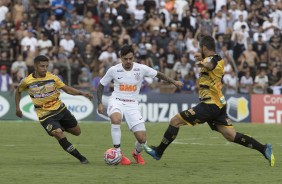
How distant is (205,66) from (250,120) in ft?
56.5

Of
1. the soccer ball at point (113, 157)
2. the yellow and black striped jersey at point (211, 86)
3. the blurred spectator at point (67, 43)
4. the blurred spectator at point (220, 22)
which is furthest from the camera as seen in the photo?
the blurred spectator at point (220, 22)

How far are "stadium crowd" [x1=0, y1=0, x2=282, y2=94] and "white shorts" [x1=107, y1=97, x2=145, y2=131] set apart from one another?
16005 mm

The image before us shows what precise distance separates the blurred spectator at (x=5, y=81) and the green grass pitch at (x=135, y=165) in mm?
5871

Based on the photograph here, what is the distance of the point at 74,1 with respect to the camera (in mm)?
36438

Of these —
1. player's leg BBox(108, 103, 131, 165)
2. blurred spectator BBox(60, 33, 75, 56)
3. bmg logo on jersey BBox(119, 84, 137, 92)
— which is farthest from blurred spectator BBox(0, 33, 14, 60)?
player's leg BBox(108, 103, 131, 165)

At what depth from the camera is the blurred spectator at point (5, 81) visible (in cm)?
3197

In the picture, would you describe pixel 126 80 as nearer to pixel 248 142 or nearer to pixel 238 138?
pixel 238 138

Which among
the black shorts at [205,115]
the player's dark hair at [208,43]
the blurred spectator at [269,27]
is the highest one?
the player's dark hair at [208,43]

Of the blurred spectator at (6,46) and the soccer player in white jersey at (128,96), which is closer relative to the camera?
the soccer player in white jersey at (128,96)

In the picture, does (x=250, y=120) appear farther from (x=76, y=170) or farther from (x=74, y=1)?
(x=76, y=170)

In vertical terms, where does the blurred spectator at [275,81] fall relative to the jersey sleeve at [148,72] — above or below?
below

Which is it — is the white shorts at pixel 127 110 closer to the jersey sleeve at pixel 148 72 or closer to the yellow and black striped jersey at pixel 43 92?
the jersey sleeve at pixel 148 72

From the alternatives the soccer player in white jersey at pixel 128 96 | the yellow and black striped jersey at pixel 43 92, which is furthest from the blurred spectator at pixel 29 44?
the soccer player in white jersey at pixel 128 96

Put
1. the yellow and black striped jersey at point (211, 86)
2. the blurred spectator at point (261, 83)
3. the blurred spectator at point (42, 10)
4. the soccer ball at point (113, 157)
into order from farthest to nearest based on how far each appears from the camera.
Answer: the blurred spectator at point (42, 10) → the blurred spectator at point (261, 83) → the soccer ball at point (113, 157) → the yellow and black striped jersey at point (211, 86)
